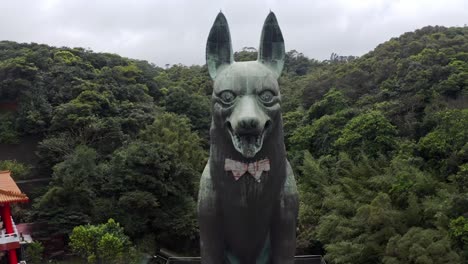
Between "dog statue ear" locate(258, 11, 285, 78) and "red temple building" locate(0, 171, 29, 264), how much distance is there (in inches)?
476

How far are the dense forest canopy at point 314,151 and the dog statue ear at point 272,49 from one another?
8.88 meters

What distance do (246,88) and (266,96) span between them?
150mm

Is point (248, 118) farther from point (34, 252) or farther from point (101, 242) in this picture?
point (34, 252)

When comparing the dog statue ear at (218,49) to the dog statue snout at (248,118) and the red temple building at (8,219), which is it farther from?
the red temple building at (8,219)

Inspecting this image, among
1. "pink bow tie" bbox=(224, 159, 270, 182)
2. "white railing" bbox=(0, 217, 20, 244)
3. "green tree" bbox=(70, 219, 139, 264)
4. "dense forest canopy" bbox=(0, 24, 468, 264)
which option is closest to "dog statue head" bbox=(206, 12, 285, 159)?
"pink bow tie" bbox=(224, 159, 270, 182)

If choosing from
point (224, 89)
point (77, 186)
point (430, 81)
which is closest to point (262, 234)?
point (224, 89)

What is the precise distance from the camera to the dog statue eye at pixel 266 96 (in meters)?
3.23

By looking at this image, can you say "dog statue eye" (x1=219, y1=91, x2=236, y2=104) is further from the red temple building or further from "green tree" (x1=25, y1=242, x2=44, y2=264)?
"green tree" (x1=25, y1=242, x2=44, y2=264)

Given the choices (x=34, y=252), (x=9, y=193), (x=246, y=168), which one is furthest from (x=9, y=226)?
(x=246, y=168)

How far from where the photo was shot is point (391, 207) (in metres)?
12.8

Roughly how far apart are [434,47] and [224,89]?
2196 centimetres

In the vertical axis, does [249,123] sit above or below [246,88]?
below

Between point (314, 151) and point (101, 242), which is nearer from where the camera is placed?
point (101, 242)

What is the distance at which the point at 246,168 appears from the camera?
329 centimetres
